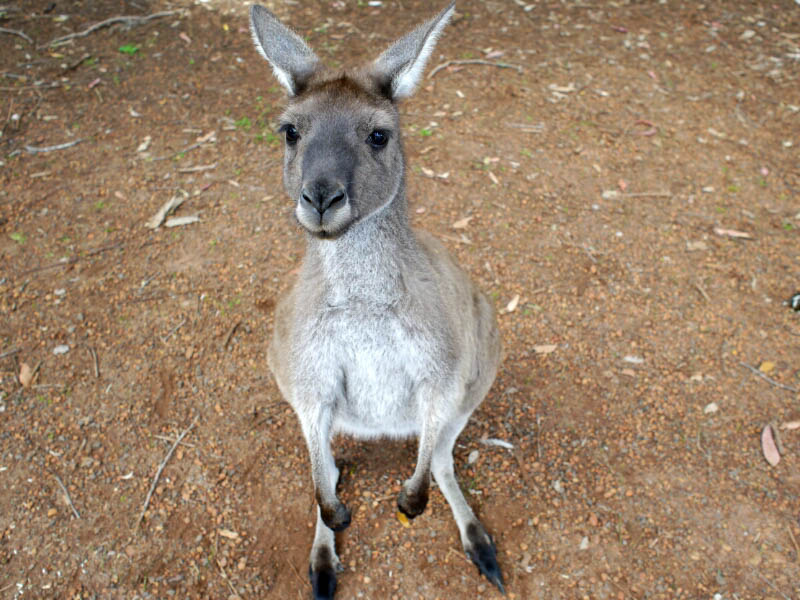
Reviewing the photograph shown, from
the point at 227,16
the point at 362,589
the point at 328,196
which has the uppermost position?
the point at 328,196

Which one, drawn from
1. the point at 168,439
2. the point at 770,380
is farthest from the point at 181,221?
the point at 770,380

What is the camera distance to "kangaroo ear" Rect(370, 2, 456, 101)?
7.14 ft

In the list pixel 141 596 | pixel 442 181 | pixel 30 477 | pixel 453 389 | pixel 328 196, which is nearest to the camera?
pixel 328 196

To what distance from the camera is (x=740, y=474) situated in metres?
2.97

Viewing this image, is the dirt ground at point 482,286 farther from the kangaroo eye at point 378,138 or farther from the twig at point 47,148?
the kangaroo eye at point 378,138

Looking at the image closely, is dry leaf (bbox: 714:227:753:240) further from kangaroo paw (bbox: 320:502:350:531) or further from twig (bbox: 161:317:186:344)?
twig (bbox: 161:317:186:344)

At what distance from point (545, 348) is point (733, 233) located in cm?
179

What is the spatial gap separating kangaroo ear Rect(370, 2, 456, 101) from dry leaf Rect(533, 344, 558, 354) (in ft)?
5.87

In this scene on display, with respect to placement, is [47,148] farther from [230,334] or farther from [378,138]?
[378,138]

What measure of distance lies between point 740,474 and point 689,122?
135 inches

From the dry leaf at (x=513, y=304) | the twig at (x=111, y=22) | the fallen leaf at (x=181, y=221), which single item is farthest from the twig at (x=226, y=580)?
the twig at (x=111, y=22)

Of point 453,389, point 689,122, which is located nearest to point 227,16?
point 689,122

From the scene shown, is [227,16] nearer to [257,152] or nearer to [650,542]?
[257,152]

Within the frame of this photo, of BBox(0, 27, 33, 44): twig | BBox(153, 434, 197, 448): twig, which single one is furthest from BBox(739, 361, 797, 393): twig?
BBox(0, 27, 33, 44): twig
